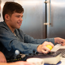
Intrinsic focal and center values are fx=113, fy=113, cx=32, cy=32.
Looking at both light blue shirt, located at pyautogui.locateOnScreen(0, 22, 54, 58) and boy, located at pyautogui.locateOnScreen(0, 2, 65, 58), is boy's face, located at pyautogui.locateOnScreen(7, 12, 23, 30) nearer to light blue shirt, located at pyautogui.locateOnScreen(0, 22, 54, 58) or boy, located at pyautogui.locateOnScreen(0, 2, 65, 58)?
boy, located at pyautogui.locateOnScreen(0, 2, 65, 58)

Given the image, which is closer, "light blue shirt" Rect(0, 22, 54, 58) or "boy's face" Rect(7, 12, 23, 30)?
"light blue shirt" Rect(0, 22, 54, 58)

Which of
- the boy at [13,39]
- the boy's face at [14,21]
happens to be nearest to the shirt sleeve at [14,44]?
the boy at [13,39]

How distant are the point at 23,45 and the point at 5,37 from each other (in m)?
0.18

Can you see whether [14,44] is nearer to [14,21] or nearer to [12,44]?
[12,44]

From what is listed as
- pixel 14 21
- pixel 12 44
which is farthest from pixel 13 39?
pixel 14 21

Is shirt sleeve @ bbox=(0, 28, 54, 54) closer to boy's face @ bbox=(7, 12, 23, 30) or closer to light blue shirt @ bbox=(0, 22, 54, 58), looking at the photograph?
light blue shirt @ bbox=(0, 22, 54, 58)

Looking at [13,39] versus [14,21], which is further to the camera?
[14,21]

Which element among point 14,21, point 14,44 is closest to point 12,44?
point 14,44

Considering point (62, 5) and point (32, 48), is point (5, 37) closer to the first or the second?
point (32, 48)

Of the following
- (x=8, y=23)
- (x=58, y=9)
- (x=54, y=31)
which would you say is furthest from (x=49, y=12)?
(x=8, y=23)

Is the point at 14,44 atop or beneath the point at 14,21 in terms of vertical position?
beneath

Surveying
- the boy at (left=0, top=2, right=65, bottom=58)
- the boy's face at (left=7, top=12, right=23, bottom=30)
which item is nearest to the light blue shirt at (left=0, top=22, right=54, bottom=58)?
the boy at (left=0, top=2, right=65, bottom=58)

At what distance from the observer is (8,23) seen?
4.07ft

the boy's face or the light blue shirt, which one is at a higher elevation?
the boy's face
